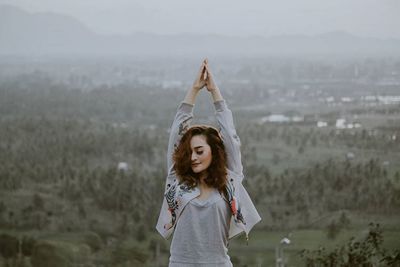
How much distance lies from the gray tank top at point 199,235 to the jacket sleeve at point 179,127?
0.16 metres

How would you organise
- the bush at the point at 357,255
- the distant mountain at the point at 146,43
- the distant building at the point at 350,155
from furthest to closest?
the distant building at the point at 350,155, the distant mountain at the point at 146,43, the bush at the point at 357,255

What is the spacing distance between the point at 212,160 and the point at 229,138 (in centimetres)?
7

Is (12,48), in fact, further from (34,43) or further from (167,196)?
(167,196)

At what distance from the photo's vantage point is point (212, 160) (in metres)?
1.57

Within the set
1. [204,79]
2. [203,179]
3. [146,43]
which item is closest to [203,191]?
[203,179]

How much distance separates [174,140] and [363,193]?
276 cm

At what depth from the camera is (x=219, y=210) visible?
4.91 feet

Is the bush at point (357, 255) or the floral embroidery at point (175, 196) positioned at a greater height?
the floral embroidery at point (175, 196)

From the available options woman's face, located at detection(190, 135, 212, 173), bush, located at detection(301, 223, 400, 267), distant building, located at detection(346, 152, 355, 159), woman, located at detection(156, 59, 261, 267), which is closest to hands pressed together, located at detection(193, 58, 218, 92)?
woman, located at detection(156, 59, 261, 267)

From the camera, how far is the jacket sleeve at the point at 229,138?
5.24ft

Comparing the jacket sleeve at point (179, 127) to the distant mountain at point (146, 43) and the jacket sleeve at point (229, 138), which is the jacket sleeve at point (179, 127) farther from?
the distant mountain at point (146, 43)

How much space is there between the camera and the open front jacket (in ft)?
5.07

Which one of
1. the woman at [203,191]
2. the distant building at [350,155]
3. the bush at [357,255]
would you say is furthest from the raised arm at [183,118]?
the distant building at [350,155]

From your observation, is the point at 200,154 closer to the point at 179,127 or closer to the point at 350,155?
the point at 179,127
